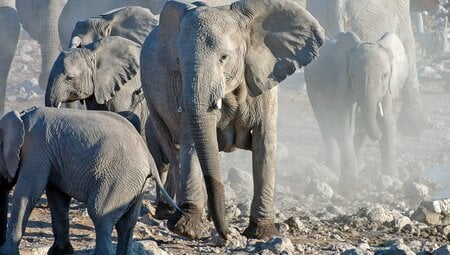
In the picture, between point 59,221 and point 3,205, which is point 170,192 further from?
point 3,205

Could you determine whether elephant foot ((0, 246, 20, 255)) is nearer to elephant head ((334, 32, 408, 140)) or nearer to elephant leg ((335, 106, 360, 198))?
elephant leg ((335, 106, 360, 198))

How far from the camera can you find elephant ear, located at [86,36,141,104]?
821cm

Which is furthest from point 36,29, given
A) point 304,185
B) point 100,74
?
point 100,74

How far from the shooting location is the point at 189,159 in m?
6.73

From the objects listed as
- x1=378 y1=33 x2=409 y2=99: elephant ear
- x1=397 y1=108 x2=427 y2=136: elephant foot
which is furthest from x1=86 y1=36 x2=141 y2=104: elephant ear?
x1=397 y1=108 x2=427 y2=136: elephant foot

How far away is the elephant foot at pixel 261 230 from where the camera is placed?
676 centimetres

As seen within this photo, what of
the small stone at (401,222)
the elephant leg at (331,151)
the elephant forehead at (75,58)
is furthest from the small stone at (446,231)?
the elephant leg at (331,151)

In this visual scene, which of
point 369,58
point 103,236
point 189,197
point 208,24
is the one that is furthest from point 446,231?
point 369,58

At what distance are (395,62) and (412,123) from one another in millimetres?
1934

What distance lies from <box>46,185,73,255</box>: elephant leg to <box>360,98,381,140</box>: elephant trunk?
4.89m

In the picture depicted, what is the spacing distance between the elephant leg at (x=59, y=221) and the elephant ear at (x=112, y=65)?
219cm

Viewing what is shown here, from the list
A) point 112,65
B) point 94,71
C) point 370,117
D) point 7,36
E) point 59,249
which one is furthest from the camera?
point 7,36

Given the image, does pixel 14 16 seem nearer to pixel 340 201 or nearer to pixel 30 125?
pixel 340 201

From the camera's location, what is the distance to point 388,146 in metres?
10.9
